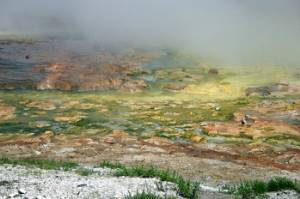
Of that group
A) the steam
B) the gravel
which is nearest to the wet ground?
the gravel

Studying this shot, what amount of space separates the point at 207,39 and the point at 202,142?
15367 millimetres

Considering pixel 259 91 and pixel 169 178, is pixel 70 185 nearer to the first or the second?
pixel 169 178

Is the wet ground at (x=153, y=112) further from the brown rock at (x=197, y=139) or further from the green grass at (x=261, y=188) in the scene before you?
the green grass at (x=261, y=188)

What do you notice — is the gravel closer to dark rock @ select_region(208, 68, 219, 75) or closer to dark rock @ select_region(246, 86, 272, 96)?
dark rock @ select_region(246, 86, 272, 96)

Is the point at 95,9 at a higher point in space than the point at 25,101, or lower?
higher

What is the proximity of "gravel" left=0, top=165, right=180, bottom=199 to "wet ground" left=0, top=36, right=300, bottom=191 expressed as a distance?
97.8 inches

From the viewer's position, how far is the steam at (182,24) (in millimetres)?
25547

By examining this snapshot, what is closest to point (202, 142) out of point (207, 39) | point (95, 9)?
point (207, 39)

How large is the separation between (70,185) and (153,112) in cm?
827

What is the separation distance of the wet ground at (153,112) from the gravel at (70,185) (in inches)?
97.8

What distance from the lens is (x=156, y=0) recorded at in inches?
1529

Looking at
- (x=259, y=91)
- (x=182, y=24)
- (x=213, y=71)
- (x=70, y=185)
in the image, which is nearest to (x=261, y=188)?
(x=70, y=185)

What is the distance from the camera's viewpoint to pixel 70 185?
7766mm

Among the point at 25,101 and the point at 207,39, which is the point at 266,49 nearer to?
the point at 207,39
